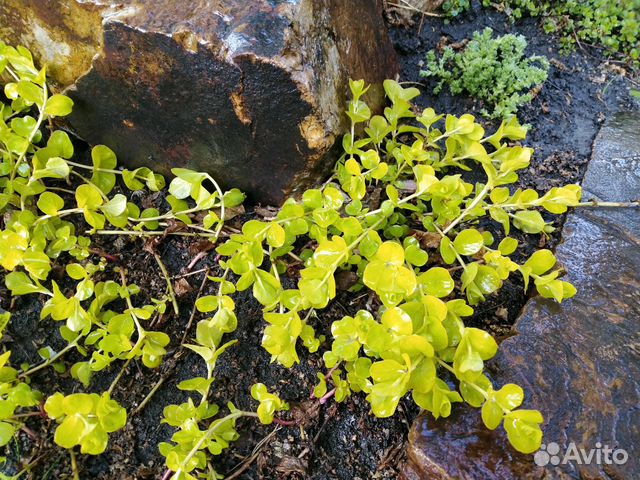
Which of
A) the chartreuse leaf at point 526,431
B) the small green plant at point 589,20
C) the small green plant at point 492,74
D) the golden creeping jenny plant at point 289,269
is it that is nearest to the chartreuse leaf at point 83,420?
the golden creeping jenny plant at point 289,269

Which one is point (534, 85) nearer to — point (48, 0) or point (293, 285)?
point (293, 285)

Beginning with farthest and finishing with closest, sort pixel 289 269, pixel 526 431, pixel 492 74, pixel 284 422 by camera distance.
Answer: pixel 492 74 → pixel 289 269 → pixel 284 422 → pixel 526 431

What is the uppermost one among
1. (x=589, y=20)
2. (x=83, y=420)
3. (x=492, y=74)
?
(x=589, y=20)

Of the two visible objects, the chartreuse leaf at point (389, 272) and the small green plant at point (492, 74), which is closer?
the chartreuse leaf at point (389, 272)

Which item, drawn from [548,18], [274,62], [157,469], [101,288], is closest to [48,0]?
[274,62]

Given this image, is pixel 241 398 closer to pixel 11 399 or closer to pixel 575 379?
pixel 11 399

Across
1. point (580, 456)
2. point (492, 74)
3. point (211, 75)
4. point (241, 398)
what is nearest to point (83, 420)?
point (241, 398)

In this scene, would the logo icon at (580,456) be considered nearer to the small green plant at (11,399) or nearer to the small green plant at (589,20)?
the small green plant at (11,399)
